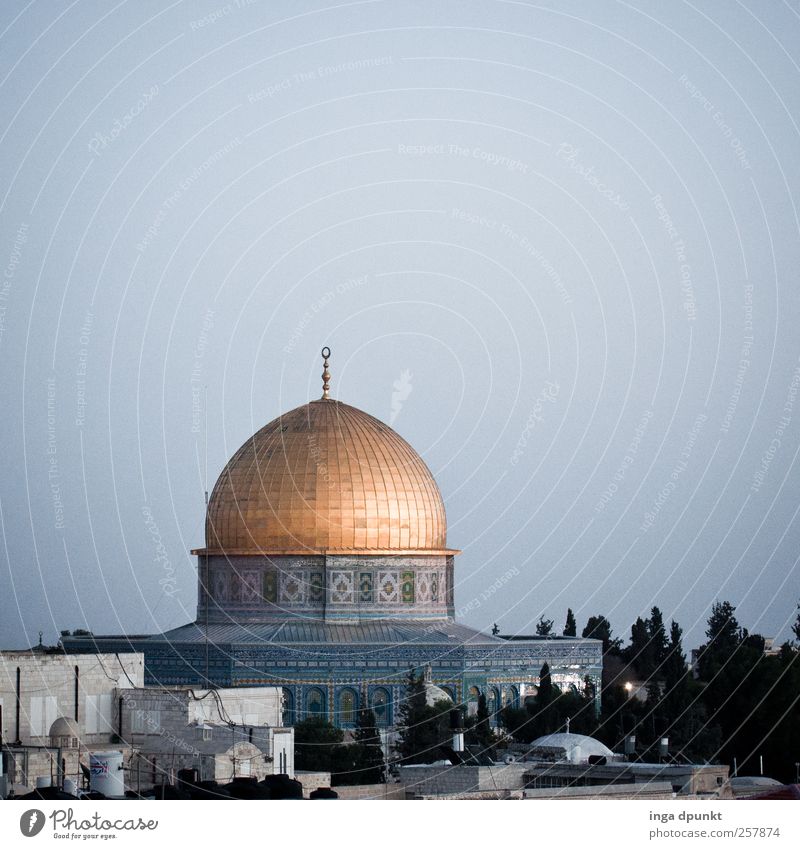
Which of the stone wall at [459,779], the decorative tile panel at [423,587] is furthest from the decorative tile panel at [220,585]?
the stone wall at [459,779]

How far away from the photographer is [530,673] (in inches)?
1745

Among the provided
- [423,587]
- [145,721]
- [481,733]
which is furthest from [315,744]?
[423,587]

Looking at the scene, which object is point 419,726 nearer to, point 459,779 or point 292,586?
point 459,779

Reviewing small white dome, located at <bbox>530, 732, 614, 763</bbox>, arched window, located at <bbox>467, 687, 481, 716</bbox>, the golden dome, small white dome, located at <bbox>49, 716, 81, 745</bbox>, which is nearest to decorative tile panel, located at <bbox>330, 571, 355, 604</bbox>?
the golden dome

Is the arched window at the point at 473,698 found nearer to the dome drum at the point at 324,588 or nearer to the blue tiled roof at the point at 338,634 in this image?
the blue tiled roof at the point at 338,634

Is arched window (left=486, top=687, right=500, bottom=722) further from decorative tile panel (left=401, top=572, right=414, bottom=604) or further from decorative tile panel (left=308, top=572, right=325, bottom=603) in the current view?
decorative tile panel (left=308, top=572, right=325, bottom=603)

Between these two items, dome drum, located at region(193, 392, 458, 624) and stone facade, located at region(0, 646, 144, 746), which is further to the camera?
dome drum, located at region(193, 392, 458, 624)

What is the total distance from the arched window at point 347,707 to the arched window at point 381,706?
1.16 ft

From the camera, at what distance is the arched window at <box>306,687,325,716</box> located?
42.3m

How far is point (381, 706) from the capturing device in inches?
1662

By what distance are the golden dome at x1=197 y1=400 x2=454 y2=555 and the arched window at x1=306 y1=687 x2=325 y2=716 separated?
3.44 m
